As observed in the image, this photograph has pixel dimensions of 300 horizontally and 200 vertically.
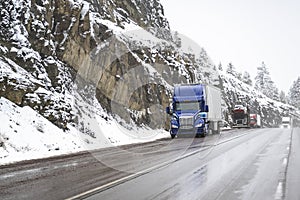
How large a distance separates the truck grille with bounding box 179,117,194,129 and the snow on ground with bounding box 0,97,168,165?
584 cm

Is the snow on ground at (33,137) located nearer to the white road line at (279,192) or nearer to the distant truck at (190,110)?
the distant truck at (190,110)

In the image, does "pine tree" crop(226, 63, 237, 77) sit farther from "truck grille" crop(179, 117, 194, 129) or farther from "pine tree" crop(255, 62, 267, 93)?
"truck grille" crop(179, 117, 194, 129)

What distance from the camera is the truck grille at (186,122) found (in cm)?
2714

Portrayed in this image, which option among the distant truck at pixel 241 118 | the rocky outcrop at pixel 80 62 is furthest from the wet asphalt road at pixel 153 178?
the distant truck at pixel 241 118

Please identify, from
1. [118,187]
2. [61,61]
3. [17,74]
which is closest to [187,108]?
[61,61]

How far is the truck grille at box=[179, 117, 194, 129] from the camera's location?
27.1m

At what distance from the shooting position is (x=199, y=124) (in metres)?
27.3

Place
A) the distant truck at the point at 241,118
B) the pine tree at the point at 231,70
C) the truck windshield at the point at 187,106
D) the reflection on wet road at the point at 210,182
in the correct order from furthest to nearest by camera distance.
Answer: the pine tree at the point at 231,70, the distant truck at the point at 241,118, the truck windshield at the point at 187,106, the reflection on wet road at the point at 210,182

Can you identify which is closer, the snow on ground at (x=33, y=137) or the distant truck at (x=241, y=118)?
the snow on ground at (x=33, y=137)

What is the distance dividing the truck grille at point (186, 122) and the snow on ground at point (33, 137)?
5842mm

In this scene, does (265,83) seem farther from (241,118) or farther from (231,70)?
(241,118)

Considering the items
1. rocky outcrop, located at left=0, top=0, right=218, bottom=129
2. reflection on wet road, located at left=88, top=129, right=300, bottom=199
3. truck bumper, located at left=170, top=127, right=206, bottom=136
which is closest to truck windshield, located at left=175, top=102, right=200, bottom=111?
truck bumper, located at left=170, top=127, right=206, bottom=136

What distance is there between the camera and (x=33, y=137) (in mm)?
16688

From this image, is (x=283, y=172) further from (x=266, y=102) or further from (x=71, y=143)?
(x=266, y=102)
